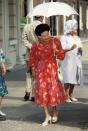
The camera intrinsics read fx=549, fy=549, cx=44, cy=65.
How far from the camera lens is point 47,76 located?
8.46 meters

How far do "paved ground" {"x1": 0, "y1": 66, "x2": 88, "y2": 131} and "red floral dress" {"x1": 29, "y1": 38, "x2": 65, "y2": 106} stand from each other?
1.34ft

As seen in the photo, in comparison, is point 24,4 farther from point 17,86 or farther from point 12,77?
point 17,86

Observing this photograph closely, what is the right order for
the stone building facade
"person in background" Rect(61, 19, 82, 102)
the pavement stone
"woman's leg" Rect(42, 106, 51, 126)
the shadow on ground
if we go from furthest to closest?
the stone building facade < "person in background" Rect(61, 19, 82, 102) < the shadow on ground < "woman's leg" Rect(42, 106, 51, 126) < the pavement stone

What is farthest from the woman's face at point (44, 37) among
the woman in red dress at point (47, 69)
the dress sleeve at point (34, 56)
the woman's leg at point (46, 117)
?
the woman's leg at point (46, 117)

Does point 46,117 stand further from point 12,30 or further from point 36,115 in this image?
point 12,30

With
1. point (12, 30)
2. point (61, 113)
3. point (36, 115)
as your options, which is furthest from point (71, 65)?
point (12, 30)

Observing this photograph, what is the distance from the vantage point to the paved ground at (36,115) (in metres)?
8.37

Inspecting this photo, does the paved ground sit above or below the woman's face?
below

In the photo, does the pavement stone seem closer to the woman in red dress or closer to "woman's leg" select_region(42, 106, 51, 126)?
"woman's leg" select_region(42, 106, 51, 126)

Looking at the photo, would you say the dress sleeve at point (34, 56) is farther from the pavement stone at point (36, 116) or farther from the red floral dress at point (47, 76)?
the pavement stone at point (36, 116)

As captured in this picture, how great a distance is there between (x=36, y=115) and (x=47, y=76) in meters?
1.16

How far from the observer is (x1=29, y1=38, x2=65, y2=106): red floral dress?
8.43 meters

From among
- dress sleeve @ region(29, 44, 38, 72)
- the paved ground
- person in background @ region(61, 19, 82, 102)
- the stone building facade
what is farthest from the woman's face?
the stone building facade

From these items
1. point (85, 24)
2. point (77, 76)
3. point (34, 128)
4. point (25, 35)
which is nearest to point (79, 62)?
point (77, 76)
